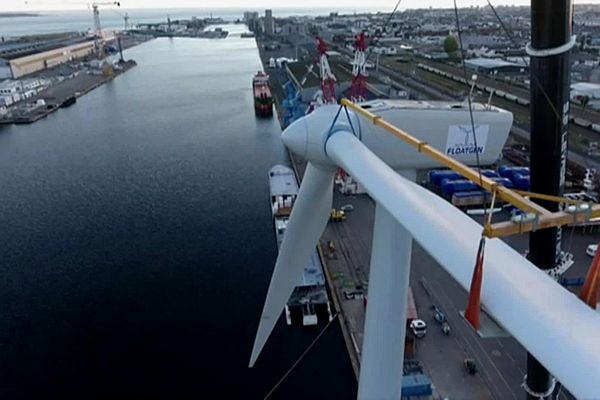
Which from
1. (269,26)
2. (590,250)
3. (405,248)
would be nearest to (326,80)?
(590,250)

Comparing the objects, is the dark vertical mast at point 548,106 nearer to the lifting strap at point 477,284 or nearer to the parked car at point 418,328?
the lifting strap at point 477,284

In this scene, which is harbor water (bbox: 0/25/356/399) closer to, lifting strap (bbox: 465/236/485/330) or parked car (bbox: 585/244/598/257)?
parked car (bbox: 585/244/598/257)

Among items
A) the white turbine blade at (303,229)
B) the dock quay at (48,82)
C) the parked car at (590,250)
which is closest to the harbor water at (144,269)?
the white turbine blade at (303,229)

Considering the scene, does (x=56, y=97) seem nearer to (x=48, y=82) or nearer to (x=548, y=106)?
→ (x=48, y=82)

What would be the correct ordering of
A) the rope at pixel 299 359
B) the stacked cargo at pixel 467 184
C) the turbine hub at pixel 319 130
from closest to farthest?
the turbine hub at pixel 319 130, the rope at pixel 299 359, the stacked cargo at pixel 467 184

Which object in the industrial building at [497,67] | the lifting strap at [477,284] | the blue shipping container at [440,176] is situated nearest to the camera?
the lifting strap at [477,284]

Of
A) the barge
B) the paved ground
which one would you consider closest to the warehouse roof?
the barge

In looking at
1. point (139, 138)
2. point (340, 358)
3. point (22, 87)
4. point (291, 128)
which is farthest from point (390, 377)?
point (22, 87)
